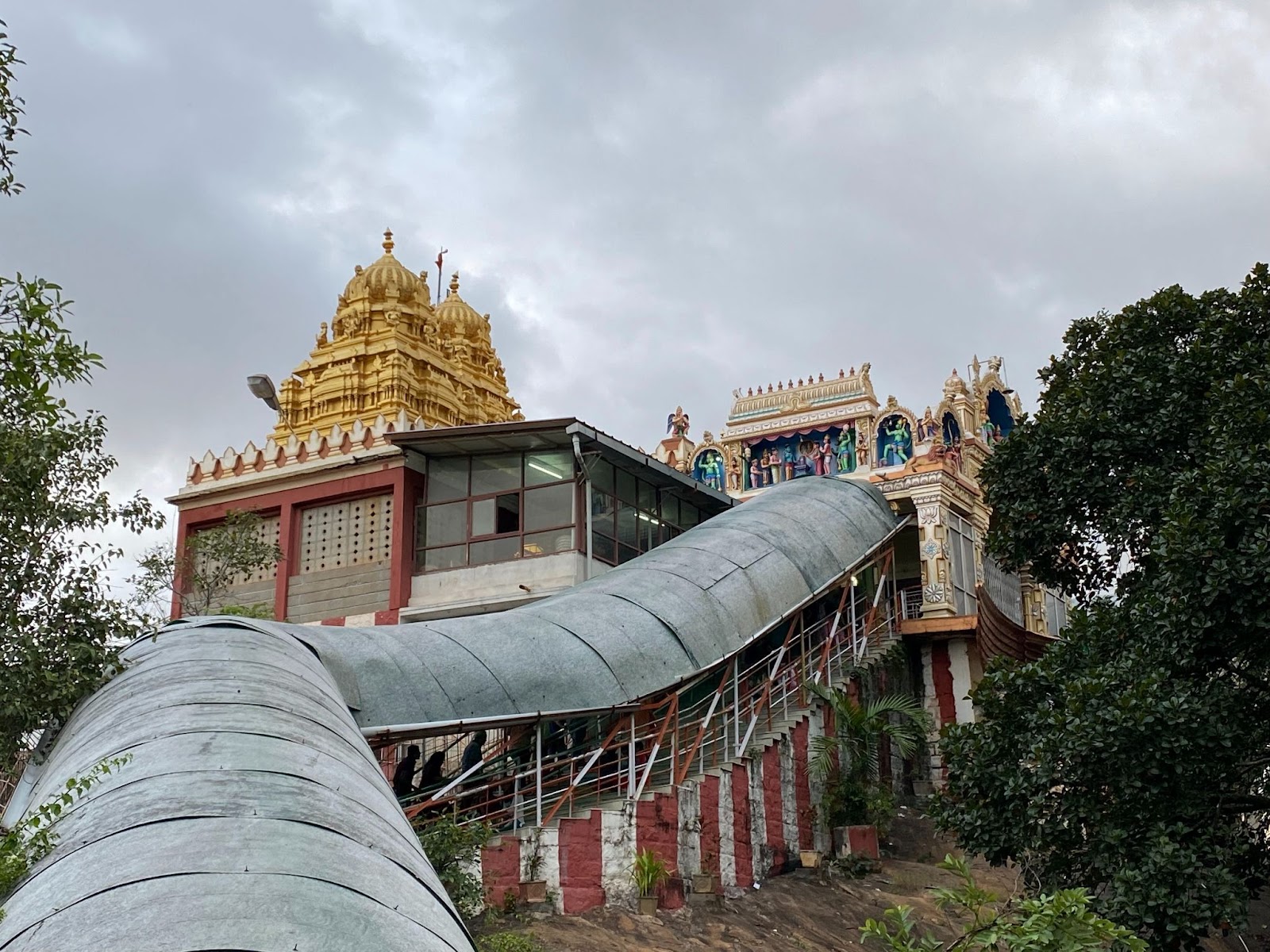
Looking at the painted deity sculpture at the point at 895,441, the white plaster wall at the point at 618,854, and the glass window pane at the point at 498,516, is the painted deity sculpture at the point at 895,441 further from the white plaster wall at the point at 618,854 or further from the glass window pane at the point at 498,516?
the white plaster wall at the point at 618,854

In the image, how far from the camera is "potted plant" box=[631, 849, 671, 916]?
14.4m

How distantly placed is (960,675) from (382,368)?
18.0m

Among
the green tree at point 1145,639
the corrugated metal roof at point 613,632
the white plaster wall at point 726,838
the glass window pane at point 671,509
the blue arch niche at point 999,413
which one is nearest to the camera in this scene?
the green tree at point 1145,639

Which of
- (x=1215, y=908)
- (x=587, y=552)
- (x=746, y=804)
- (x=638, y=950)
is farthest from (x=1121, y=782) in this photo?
(x=587, y=552)

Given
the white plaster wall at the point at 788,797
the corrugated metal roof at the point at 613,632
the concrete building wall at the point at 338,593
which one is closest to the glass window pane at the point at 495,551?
the concrete building wall at the point at 338,593

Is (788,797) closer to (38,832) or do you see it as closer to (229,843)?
(38,832)

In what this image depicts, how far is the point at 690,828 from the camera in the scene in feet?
52.2

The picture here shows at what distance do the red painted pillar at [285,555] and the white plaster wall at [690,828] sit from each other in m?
10.9

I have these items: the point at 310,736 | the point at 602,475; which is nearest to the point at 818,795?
the point at 602,475

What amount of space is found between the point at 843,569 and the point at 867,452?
6245mm

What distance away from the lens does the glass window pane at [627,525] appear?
2388cm

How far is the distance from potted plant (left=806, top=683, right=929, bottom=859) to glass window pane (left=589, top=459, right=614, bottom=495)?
5363 mm

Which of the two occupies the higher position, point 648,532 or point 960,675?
point 648,532

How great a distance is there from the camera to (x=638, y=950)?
13.1 meters
